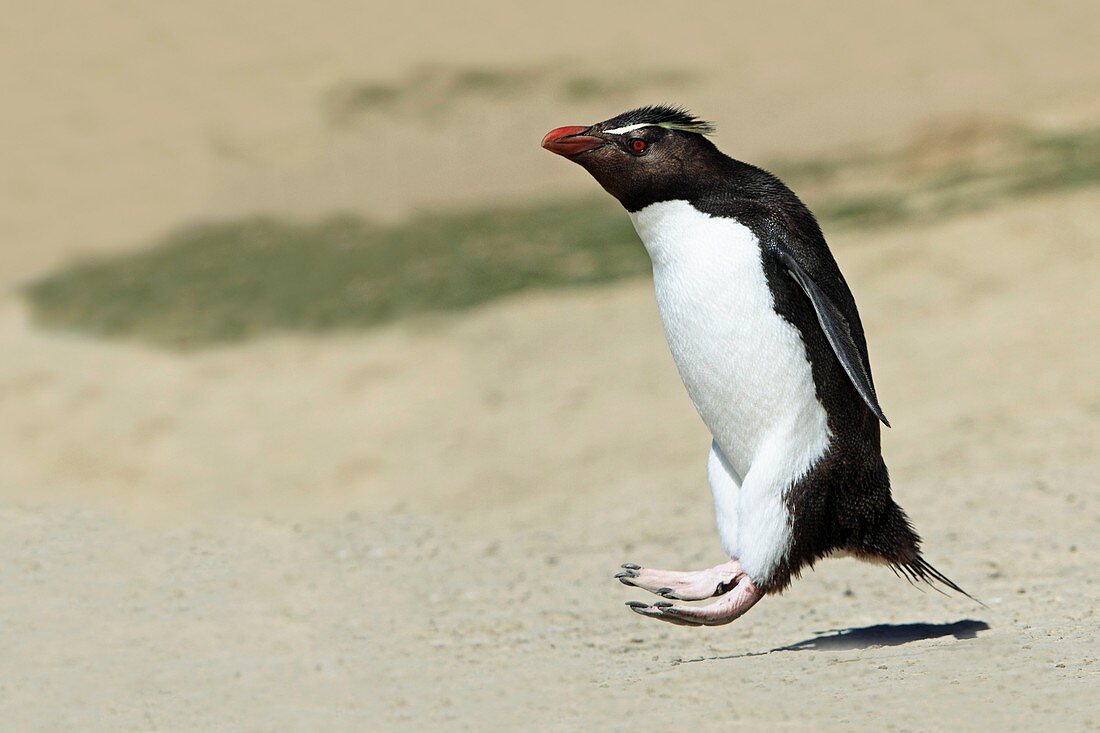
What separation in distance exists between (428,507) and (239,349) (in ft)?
11.0

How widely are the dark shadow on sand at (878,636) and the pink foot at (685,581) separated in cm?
24

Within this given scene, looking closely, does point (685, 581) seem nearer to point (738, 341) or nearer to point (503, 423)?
point (738, 341)

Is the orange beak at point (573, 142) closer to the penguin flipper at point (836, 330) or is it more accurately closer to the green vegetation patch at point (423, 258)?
Answer: the penguin flipper at point (836, 330)

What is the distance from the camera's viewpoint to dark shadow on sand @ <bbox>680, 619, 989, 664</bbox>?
14.6 ft

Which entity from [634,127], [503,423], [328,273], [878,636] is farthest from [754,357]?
[328,273]

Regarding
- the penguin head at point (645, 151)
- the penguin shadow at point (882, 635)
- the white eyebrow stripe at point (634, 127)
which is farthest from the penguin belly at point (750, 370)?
the penguin shadow at point (882, 635)

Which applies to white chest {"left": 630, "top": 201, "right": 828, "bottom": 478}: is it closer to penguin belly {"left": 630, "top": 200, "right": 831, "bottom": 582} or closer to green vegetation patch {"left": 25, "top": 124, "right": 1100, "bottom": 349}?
penguin belly {"left": 630, "top": 200, "right": 831, "bottom": 582}

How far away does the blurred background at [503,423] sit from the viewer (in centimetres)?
449

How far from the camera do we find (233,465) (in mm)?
8484

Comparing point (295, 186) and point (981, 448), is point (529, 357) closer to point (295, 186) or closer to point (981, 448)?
point (981, 448)

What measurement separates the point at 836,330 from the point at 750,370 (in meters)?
0.28

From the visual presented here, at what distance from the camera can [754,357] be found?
427 cm

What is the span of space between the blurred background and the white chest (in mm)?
631

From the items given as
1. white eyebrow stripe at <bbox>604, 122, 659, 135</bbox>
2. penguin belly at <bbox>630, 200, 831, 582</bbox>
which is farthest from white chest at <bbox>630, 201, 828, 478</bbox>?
white eyebrow stripe at <bbox>604, 122, 659, 135</bbox>
